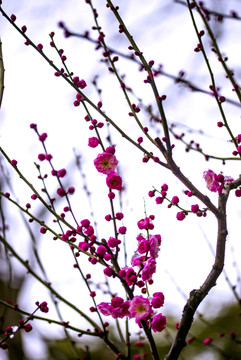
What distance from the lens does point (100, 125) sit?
1628mm

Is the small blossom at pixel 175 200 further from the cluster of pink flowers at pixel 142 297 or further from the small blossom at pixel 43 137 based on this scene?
the small blossom at pixel 43 137

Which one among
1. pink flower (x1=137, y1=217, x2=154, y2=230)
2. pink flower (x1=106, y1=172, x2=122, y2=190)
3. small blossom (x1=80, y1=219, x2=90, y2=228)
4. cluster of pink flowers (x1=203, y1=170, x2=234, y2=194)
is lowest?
small blossom (x1=80, y1=219, x2=90, y2=228)

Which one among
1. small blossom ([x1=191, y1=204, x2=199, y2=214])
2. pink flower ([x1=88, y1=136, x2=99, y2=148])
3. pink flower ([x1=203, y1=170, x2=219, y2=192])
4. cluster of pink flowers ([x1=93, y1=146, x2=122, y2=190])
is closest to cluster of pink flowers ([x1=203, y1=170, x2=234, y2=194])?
pink flower ([x1=203, y1=170, x2=219, y2=192])

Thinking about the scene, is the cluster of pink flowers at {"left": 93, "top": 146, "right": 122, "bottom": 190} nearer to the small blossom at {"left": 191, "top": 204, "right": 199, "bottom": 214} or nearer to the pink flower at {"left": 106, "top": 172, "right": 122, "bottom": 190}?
the pink flower at {"left": 106, "top": 172, "right": 122, "bottom": 190}

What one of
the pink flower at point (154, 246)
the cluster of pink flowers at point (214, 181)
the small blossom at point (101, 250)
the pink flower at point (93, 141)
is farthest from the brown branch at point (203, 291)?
the pink flower at point (93, 141)

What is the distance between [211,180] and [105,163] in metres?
0.53

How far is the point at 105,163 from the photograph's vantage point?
5.24 ft

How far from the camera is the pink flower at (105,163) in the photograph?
1569 mm

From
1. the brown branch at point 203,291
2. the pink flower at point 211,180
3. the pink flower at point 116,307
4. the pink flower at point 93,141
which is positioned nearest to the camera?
the brown branch at point 203,291

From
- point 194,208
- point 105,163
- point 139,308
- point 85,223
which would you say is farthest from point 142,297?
point 105,163

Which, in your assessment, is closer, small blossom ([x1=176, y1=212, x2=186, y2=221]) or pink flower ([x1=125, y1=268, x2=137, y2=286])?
pink flower ([x1=125, y1=268, x2=137, y2=286])

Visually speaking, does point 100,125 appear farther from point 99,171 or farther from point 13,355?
point 13,355

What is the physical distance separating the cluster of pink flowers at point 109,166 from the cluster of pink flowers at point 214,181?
0.45 m

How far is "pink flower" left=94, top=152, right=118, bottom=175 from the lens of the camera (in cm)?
157
